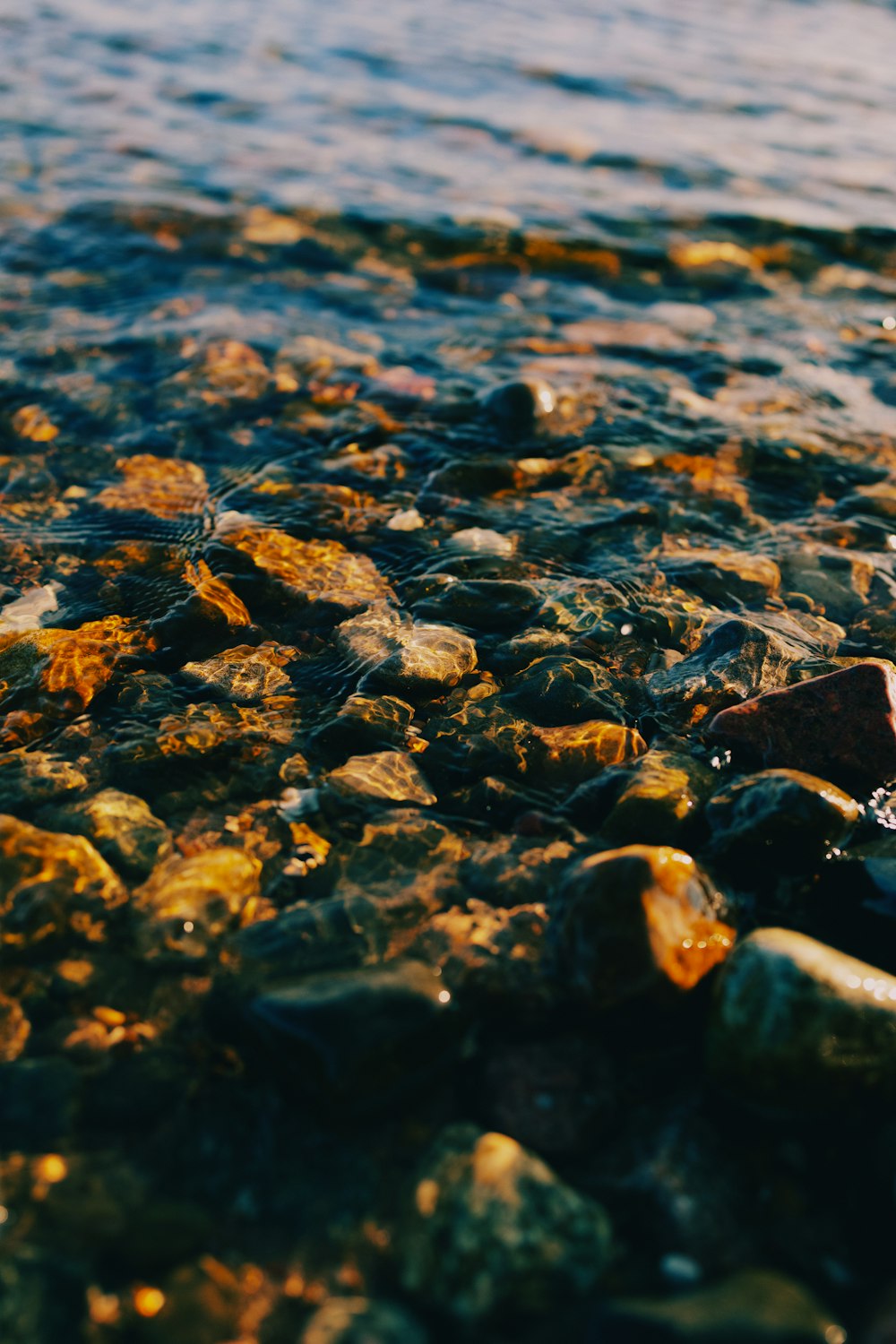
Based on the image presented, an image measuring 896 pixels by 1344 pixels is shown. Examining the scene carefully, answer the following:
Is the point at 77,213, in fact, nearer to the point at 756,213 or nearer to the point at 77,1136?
the point at 756,213

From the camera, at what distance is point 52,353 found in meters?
5.53

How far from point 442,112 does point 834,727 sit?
9.77m

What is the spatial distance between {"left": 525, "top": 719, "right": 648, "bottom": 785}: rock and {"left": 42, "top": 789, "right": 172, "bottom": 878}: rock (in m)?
1.12

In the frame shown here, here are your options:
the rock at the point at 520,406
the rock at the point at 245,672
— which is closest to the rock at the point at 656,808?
the rock at the point at 245,672

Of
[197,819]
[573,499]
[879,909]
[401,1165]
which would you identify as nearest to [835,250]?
[573,499]

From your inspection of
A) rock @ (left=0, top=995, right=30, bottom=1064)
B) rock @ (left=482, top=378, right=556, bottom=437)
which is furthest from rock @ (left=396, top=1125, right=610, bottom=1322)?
rock @ (left=482, top=378, right=556, bottom=437)

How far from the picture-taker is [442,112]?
10.3 metres

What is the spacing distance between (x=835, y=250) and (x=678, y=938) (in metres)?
7.00

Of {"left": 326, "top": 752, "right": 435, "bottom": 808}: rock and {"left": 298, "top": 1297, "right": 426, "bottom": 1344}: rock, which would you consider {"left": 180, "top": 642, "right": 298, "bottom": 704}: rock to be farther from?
{"left": 298, "top": 1297, "right": 426, "bottom": 1344}: rock

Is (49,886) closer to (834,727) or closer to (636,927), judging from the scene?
(636,927)

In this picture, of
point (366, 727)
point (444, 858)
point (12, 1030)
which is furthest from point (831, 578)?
point (12, 1030)

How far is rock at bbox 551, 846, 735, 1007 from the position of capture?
2150mm

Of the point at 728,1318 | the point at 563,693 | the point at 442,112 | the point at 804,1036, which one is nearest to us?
the point at 728,1318

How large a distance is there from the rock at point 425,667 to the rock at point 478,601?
176 millimetres
